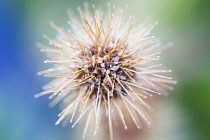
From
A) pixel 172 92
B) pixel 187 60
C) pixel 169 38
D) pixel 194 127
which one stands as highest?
pixel 169 38

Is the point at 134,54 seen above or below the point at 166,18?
below

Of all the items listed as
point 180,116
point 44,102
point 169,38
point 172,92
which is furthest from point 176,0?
point 44,102

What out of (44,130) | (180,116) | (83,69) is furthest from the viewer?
(44,130)

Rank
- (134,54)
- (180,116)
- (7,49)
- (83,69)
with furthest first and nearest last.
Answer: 1. (7,49)
2. (180,116)
3. (134,54)
4. (83,69)

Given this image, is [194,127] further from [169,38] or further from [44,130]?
[44,130]

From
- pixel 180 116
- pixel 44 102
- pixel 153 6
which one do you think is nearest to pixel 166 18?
pixel 153 6

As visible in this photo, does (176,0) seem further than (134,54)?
Yes
